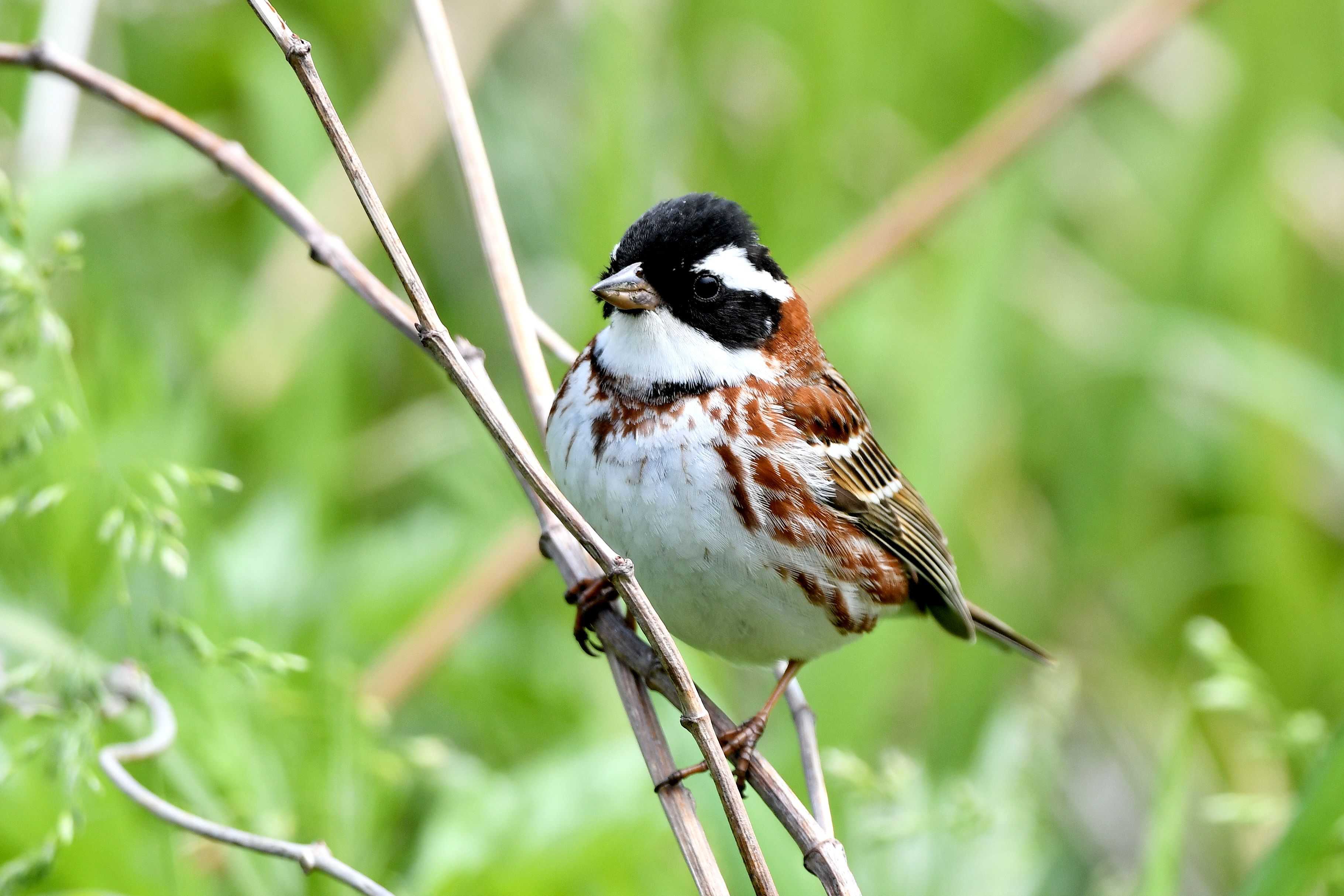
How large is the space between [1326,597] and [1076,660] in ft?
2.73

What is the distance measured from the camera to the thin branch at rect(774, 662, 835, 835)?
6.83 feet

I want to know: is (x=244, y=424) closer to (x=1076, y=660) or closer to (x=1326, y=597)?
(x=1076, y=660)

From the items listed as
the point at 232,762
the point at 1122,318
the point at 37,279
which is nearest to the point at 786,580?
the point at 232,762

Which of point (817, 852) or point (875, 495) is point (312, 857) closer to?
point (817, 852)

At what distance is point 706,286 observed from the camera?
95.0 inches

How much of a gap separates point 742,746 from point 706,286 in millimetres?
752

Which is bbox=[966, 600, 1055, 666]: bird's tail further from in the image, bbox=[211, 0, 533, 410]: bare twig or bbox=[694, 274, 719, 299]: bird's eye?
bbox=[211, 0, 533, 410]: bare twig

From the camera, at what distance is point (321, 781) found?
251cm

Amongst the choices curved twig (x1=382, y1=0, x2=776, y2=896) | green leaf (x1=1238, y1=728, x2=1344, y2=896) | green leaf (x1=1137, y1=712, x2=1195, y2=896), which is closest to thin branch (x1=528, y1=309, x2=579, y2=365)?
curved twig (x1=382, y1=0, x2=776, y2=896)

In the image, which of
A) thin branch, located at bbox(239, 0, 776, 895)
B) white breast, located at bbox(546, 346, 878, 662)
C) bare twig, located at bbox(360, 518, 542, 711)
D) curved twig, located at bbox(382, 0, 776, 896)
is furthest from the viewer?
bare twig, located at bbox(360, 518, 542, 711)

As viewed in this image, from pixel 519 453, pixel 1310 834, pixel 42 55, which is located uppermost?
pixel 42 55

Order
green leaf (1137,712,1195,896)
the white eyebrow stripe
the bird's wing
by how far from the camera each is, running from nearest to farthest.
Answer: green leaf (1137,712,1195,896) → the bird's wing → the white eyebrow stripe

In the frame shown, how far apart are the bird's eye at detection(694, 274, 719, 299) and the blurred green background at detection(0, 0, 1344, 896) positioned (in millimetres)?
811

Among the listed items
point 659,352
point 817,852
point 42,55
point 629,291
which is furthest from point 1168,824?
point 42,55
